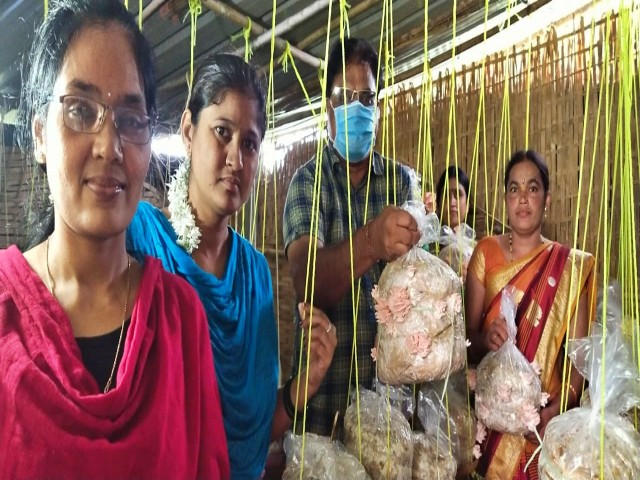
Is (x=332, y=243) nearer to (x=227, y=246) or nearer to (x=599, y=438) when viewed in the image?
(x=227, y=246)

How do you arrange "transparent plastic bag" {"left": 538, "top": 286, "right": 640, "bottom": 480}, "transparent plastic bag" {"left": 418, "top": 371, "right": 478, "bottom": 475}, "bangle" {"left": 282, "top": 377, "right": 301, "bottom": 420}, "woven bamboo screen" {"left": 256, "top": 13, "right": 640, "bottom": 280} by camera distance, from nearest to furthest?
"transparent plastic bag" {"left": 538, "top": 286, "right": 640, "bottom": 480} → "bangle" {"left": 282, "top": 377, "right": 301, "bottom": 420} → "transparent plastic bag" {"left": 418, "top": 371, "right": 478, "bottom": 475} → "woven bamboo screen" {"left": 256, "top": 13, "right": 640, "bottom": 280}

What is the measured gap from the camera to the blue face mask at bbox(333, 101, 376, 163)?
3.46 ft

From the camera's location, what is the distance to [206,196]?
0.77 m

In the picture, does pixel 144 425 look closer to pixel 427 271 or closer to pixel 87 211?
pixel 87 211

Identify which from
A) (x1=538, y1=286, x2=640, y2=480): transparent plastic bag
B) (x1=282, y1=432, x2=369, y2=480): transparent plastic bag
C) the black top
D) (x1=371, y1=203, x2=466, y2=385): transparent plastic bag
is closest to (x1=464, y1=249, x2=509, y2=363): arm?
(x1=538, y1=286, x2=640, y2=480): transparent plastic bag

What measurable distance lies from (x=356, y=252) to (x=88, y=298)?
0.44 meters

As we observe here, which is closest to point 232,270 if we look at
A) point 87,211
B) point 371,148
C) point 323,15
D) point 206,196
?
point 206,196

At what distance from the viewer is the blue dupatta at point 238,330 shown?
76cm

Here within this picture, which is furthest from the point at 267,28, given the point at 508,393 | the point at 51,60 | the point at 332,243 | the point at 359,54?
the point at 508,393

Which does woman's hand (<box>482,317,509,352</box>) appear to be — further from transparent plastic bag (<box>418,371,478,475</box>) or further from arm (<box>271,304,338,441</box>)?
arm (<box>271,304,338,441</box>)

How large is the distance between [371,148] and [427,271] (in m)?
0.39

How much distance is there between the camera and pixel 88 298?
2.06 ft

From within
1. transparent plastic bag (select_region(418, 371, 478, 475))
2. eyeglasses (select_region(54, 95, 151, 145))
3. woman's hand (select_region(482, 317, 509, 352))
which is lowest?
transparent plastic bag (select_region(418, 371, 478, 475))

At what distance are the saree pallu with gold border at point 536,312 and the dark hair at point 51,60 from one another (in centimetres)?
109
